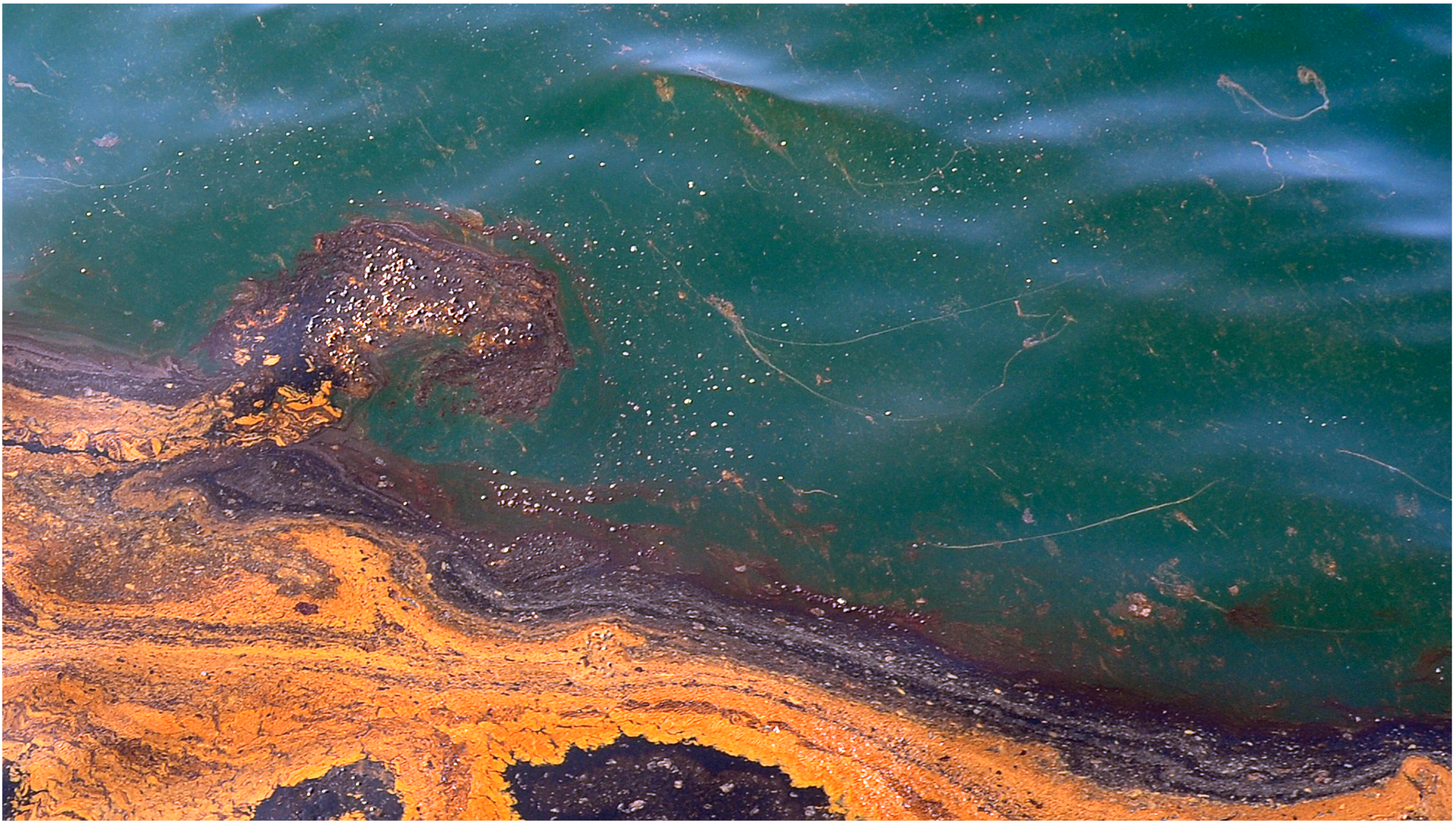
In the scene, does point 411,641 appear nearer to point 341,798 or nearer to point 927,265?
point 341,798

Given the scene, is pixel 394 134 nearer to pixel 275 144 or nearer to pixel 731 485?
pixel 275 144

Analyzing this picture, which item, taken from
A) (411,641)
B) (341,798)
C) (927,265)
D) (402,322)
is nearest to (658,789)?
(411,641)

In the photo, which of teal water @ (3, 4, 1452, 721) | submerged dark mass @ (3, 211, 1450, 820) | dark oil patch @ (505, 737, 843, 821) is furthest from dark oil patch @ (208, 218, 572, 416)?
dark oil patch @ (505, 737, 843, 821)

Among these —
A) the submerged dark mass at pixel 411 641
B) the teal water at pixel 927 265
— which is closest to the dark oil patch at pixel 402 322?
the submerged dark mass at pixel 411 641

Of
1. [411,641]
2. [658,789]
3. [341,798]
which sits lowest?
[658,789]

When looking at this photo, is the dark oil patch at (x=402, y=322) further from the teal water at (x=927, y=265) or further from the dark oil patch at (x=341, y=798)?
the dark oil patch at (x=341, y=798)

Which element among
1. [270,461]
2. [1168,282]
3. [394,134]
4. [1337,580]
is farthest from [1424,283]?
[270,461]

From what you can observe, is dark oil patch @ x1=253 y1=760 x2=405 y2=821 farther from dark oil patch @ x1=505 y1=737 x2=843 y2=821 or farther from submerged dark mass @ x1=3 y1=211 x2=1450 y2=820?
dark oil patch @ x1=505 y1=737 x2=843 y2=821

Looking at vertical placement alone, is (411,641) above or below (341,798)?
above
